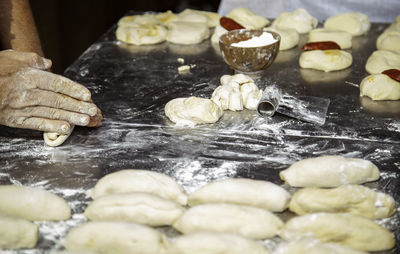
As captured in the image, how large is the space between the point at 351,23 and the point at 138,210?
236 cm

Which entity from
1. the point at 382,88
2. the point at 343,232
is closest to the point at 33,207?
the point at 343,232

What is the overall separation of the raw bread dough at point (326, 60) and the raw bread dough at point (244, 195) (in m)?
1.35

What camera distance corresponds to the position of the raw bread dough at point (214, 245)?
4.70 feet

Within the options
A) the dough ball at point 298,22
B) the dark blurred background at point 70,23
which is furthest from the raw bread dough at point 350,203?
the dark blurred background at point 70,23

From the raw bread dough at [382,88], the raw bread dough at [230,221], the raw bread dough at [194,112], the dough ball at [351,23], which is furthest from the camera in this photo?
the dough ball at [351,23]

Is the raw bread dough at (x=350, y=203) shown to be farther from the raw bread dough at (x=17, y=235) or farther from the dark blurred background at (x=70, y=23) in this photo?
the dark blurred background at (x=70, y=23)

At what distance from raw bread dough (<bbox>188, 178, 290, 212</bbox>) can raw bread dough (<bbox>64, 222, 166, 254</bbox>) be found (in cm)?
26

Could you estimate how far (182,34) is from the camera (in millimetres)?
3350

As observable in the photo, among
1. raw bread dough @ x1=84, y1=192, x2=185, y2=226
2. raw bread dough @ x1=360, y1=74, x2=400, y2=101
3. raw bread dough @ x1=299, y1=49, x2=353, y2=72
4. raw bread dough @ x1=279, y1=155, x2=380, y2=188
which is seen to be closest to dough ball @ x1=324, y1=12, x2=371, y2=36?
raw bread dough @ x1=299, y1=49, x2=353, y2=72

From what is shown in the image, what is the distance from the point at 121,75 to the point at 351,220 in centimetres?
179

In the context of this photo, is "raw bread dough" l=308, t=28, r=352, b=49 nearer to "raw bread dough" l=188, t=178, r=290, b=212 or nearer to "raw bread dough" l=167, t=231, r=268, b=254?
"raw bread dough" l=188, t=178, r=290, b=212

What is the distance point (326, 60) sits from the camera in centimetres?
285

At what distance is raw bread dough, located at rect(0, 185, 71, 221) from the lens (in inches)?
65.3

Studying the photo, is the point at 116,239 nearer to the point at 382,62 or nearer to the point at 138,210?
the point at 138,210
